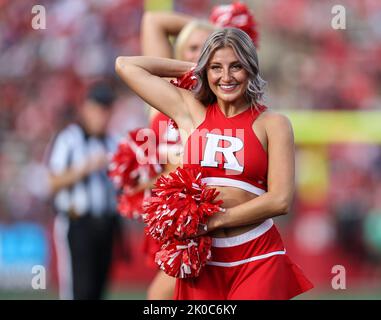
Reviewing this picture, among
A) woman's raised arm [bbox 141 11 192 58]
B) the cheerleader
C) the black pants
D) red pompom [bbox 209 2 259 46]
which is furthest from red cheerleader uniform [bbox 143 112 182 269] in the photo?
the black pants

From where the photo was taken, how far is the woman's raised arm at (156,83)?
3.76 metres

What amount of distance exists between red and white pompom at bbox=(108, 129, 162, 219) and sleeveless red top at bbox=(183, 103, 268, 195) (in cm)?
152

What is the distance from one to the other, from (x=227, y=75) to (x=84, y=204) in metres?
3.71

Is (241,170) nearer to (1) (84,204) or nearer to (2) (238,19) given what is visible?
(2) (238,19)

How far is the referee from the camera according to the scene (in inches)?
266

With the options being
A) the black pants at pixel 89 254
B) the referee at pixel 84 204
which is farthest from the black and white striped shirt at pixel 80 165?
the black pants at pixel 89 254

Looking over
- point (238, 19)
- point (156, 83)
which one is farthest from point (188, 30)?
point (156, 83)

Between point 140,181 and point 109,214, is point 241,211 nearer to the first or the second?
point 140,181

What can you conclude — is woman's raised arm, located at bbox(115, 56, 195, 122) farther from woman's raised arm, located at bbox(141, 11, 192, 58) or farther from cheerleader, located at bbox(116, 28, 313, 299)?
woman's raised arm, located at bbox(141, 11, 192, 58)

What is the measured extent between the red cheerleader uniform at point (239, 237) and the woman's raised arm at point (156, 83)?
15 cm

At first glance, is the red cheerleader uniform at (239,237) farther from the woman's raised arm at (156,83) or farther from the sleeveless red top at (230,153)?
the woman's raised arm at (156,83)

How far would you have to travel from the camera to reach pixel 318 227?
30.7ft
